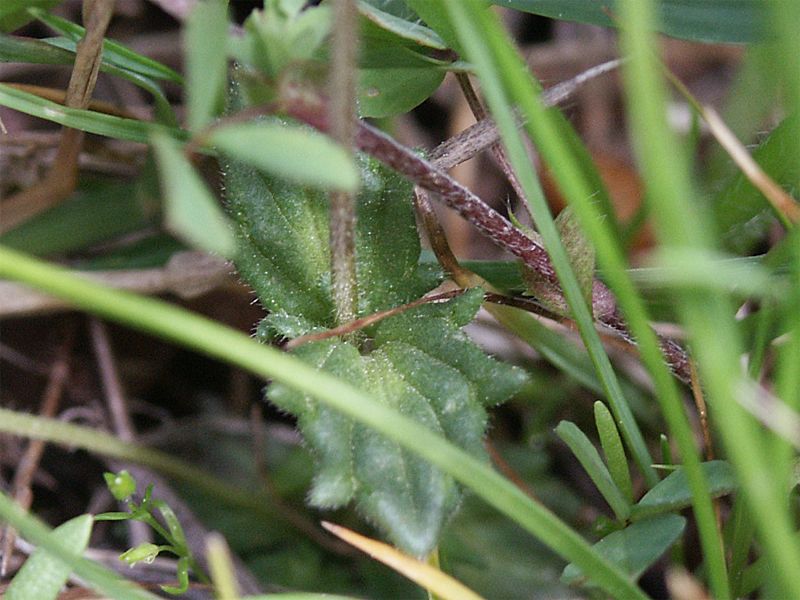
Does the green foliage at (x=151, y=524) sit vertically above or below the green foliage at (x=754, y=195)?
below

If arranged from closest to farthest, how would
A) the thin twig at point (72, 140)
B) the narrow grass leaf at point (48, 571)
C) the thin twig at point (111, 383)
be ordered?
the narrow grass leaf at point (48, 571) < the thin twig at point (72, 140) < the thin twig at point (111, 383)

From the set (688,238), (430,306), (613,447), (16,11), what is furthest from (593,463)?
(16,11)

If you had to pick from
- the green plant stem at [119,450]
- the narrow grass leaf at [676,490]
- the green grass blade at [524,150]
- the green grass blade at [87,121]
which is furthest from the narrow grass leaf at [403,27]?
the green plant stem at [119,450]

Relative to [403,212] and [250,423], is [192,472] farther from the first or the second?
[403,212]

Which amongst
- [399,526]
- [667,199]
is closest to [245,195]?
[399,526]

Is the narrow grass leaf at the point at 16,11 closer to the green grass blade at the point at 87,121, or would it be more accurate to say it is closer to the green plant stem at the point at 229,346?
the green grass blade at the point at 87,121

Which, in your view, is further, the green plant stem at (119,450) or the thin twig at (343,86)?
the green plant stem at (119,450)

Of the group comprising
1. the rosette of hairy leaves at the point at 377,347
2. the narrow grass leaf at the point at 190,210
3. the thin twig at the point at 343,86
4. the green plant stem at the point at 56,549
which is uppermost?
the thin twig at the point at 343,86

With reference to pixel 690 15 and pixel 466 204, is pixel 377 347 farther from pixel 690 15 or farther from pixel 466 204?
pixel 690 15
